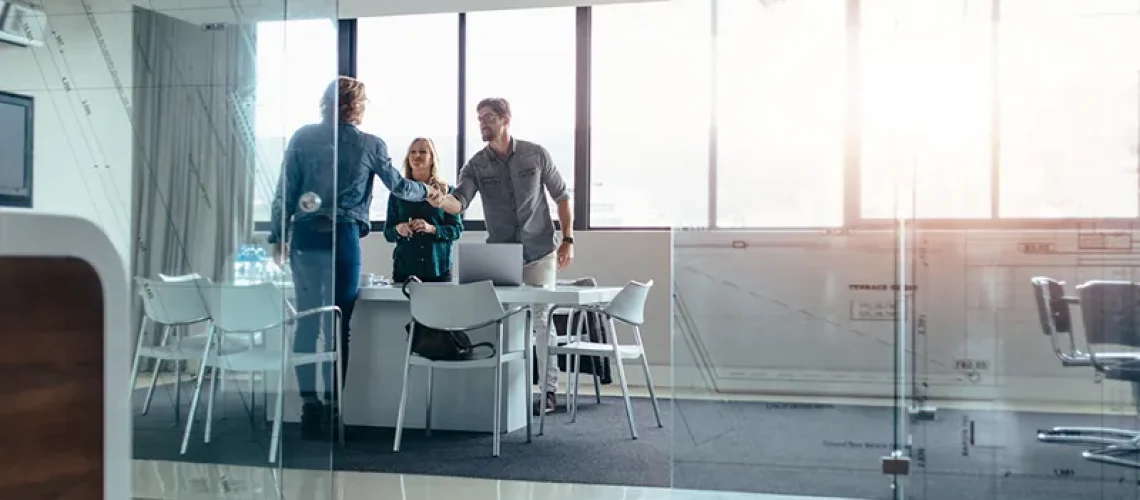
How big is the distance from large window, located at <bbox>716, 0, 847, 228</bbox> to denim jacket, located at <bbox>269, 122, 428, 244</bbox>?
4.60 ft

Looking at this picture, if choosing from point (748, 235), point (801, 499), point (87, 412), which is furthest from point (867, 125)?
point (87, 412)

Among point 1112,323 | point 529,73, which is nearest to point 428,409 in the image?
point 1112,323

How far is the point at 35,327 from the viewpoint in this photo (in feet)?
3.11

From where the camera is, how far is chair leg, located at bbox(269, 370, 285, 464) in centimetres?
313

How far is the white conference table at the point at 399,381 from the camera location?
173 inches

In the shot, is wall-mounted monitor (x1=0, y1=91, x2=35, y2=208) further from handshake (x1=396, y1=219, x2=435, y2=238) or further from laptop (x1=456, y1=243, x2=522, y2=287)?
laptop (x1=456, y1=243, x2=522, y2=287)

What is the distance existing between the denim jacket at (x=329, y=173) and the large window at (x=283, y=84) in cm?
4

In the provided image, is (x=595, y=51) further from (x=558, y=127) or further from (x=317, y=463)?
(x=317, y=463)

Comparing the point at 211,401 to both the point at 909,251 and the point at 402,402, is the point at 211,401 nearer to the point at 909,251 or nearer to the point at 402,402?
the point at 402,402

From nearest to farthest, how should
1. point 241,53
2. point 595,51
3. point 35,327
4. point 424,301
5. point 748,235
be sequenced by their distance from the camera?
1. point 35,327
2. point 241,53
3. point 748,235
4. point 424,301
5. point 595,51

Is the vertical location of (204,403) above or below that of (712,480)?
above

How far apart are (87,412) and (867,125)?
120 inches

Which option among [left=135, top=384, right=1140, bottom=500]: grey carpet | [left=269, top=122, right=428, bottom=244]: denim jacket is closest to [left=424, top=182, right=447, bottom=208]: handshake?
[left=269, top=122, right=428, bottom=244]: denim jacket

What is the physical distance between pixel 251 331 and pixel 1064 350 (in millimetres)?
2869
